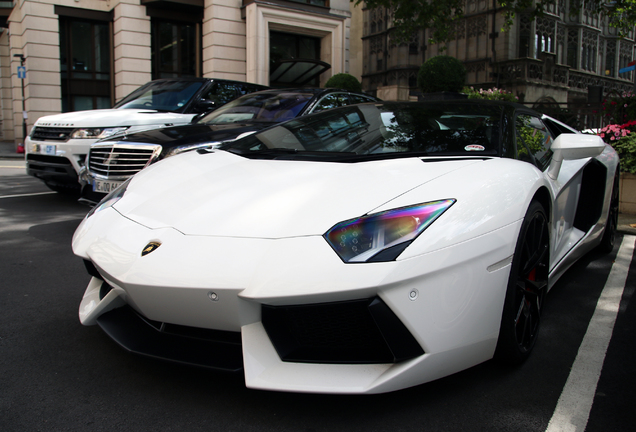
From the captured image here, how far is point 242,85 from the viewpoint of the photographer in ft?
24.6

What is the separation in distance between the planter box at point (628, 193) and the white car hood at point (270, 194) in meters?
4.87

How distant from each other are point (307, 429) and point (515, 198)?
120 centimetres

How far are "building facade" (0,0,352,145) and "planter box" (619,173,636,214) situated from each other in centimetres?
1355

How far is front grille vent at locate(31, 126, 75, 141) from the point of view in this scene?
246 inches

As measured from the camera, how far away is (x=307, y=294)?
5.68 ft

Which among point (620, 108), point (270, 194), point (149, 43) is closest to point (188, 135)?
point (270, 194)

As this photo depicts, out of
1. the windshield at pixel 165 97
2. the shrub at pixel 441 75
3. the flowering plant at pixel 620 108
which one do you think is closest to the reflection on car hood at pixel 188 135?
the windshield at pixel 165 97

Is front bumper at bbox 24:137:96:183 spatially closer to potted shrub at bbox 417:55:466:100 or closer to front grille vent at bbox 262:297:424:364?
front grille vent at bbox 262:297:424:364

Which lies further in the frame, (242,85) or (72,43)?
(72,43)

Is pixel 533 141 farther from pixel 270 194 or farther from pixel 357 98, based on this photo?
pixel 357 98

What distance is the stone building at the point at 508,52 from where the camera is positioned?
29.7 metres

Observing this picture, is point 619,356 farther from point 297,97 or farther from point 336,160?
point 297,97

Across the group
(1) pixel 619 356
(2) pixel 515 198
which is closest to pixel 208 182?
(2) pixel 515 198

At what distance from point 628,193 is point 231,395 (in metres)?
5.79
